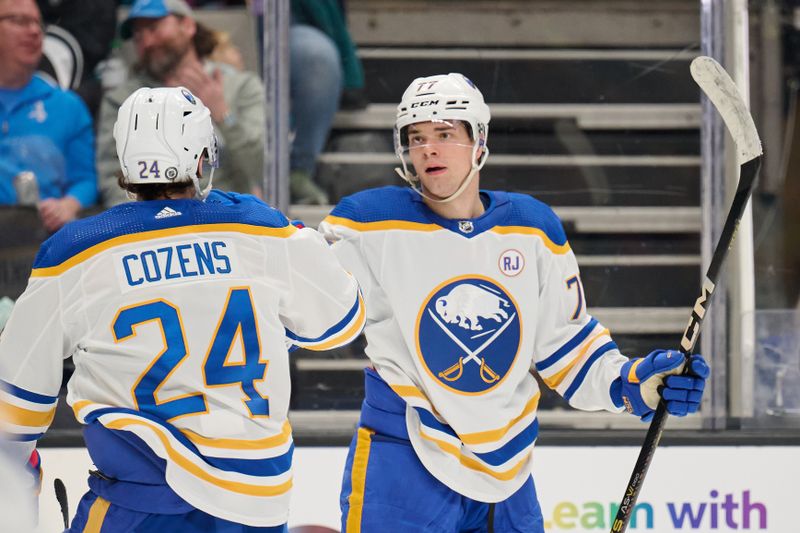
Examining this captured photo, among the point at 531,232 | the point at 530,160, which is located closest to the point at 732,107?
the point at 531,232

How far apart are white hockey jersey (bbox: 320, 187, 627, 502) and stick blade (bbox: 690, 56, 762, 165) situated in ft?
1.29

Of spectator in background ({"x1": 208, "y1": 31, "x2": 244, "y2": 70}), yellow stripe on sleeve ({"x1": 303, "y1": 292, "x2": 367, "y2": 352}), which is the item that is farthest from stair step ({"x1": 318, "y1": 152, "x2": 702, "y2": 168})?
yellow stripe on sleeve ({"x1": 303, "y1": 292, "x2": 367, "y2": 352})

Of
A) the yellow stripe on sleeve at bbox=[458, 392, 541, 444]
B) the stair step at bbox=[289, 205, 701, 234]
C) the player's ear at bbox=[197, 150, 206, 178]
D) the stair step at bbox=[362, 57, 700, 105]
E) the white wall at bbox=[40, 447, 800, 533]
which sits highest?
the stair step at bbox=[362, 57, 700, 105]

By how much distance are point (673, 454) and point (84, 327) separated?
185 centimetres

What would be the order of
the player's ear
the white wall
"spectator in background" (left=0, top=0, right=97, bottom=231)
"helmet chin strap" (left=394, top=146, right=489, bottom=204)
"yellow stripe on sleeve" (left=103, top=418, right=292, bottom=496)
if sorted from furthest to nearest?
"spectator in background" (left=0, top=0, right=97, bottom=231) < the white wall < "helmet chin strap" (left=394, top=146, right=489, bottom=204) < the player's ear < "yellow stripe on sleeve" (left=103, top=418, right=292, bottom=496)

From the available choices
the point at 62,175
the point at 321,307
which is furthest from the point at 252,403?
the point at 62,175

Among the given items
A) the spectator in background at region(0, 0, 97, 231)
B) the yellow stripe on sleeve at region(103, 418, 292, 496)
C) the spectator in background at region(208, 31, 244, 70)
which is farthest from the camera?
the spectator in background at region(208, 31, 244, 70)

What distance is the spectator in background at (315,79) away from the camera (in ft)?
12.0

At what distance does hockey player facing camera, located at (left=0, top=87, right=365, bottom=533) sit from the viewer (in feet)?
5.92

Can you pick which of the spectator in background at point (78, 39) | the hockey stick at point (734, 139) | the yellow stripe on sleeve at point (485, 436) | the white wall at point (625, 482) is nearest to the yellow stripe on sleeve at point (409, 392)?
the yellow stripe on sleeve at point (485, 436)

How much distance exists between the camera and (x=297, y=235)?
192cm

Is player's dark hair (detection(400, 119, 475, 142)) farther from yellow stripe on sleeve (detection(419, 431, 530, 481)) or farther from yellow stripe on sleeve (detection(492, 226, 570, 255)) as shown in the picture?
yellow stripe on sleeve (detection(419, 431, 530, 481))

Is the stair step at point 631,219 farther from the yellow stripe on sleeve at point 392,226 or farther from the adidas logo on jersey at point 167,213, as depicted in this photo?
the adidas logo on jersey at point 167,213

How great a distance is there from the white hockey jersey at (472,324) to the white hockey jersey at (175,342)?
0.46 meters
